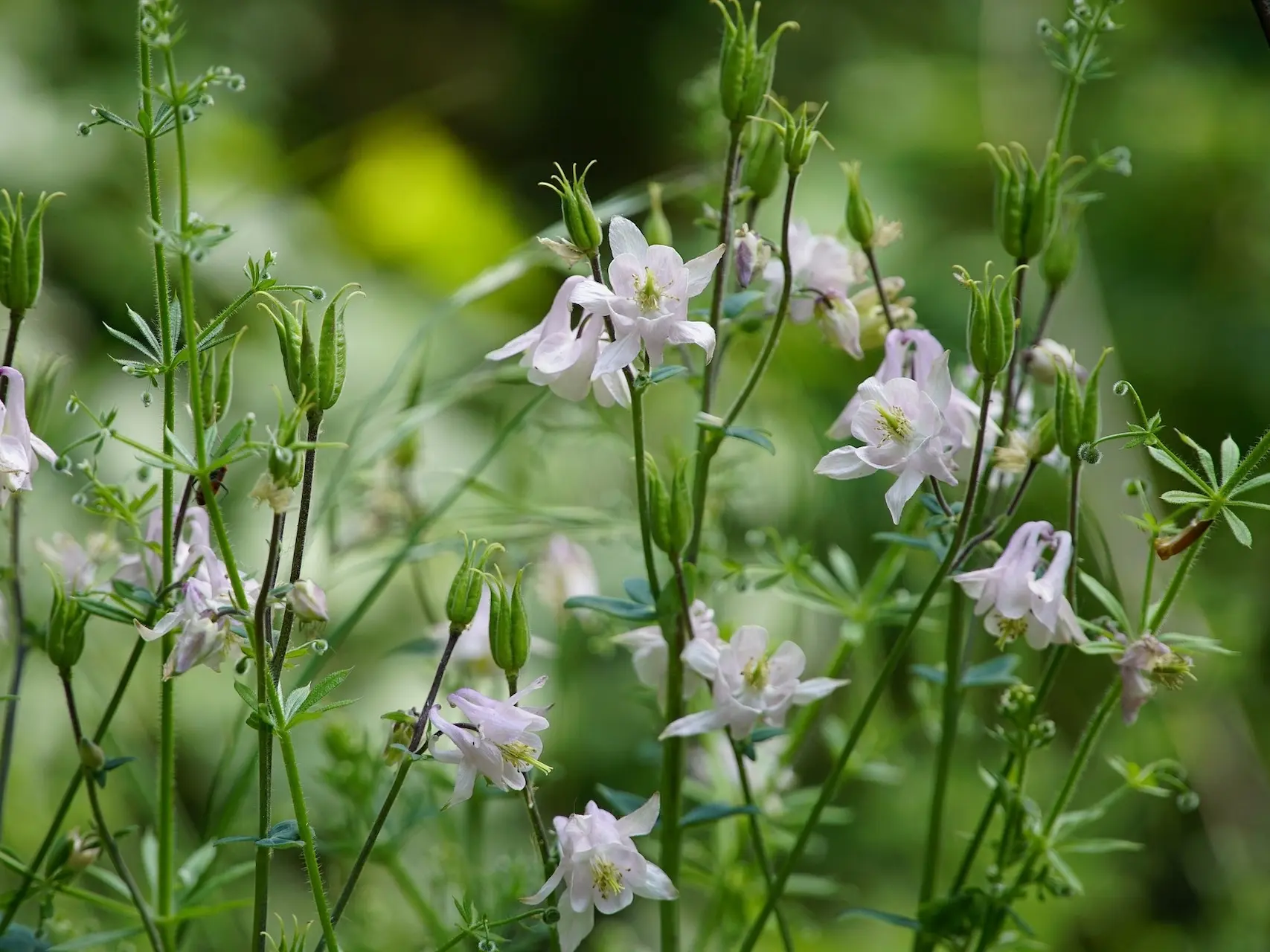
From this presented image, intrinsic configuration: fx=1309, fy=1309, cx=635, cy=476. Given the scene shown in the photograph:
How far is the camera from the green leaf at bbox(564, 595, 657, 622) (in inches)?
22.7

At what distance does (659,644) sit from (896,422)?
6.3 inches

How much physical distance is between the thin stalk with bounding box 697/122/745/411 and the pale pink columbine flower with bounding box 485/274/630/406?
5 centimetres

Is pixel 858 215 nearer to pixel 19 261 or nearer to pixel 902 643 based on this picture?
pixel 902 643

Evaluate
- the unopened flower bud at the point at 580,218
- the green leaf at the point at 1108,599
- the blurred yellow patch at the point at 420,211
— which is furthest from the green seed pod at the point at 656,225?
the blurred yellow patch at the point at 420,211

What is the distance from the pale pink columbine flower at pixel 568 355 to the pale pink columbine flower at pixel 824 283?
0.12m

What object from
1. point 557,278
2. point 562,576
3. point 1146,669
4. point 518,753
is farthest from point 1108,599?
point 557,278

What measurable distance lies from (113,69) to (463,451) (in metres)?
0.81

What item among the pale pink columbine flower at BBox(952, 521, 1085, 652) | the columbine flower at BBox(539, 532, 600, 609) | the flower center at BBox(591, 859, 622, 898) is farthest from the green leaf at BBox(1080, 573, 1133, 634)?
the columbine flower at BBox(539, 532, 600, 609)

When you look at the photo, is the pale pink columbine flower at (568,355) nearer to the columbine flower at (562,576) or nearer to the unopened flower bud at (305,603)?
the unopened flower bud at (305,603)

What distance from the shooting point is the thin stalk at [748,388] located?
1.79ft

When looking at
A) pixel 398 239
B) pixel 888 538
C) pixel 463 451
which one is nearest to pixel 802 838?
pixel 888 538

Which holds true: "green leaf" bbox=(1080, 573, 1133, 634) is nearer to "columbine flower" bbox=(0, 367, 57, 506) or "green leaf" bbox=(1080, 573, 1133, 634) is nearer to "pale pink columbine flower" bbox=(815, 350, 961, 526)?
"pale pink columbine flower" bbox=(815, 350, 961, 526)

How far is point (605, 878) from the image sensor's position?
52 cm

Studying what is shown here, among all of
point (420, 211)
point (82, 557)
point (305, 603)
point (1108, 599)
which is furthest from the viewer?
point (420, 211)
